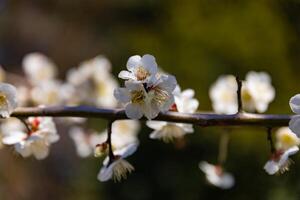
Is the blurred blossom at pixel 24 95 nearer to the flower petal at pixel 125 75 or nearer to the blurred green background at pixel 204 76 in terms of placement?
the blurred green background at pixel 204 76

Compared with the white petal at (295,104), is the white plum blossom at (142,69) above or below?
above

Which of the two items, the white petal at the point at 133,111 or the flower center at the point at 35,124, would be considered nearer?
the white petal at the point at 133,111

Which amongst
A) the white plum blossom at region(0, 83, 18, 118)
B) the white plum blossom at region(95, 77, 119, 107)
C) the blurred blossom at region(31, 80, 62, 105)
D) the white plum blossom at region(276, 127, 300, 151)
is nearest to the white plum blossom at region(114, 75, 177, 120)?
the white plum blossom at region(0, 83, 18, 118)

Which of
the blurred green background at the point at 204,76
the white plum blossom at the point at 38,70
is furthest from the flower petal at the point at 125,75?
the white plum blossom at the point at 38,70

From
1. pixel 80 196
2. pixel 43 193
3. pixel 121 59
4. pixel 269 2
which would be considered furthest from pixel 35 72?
pixel 43 193

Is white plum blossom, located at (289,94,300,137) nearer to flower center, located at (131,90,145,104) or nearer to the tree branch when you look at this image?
the tree branch

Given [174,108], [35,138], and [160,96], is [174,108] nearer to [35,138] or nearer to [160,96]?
[160,96]
